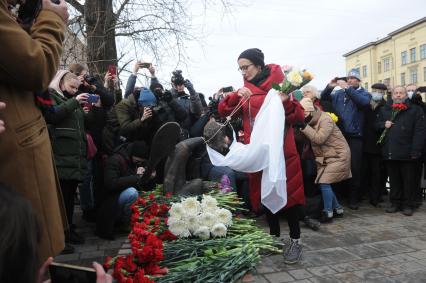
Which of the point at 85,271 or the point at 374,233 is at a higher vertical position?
the point at 85,271

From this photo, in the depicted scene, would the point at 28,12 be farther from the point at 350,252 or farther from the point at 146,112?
the point at 350,252

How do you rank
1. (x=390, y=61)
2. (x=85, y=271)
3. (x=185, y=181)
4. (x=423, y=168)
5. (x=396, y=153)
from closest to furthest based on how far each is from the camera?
(x=85, y=271), (x=185, y=181), (x=396, y=153), (x=423, y=168), (x=390, y=61)

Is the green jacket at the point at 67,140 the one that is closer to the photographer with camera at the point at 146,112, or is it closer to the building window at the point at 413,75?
the photographer with camera at the point at 146,112

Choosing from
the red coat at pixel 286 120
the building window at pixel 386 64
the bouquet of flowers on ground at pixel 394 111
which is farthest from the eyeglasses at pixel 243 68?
the building window at pixel 386 64

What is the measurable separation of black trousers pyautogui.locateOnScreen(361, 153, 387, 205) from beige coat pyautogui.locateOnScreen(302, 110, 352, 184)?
2.82ft

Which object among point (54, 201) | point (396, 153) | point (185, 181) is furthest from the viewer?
point (396, 153)

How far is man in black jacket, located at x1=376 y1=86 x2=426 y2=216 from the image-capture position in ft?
19.2

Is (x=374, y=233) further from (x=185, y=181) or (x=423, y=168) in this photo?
(x=423, y=168)

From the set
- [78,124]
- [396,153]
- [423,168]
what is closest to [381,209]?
[396,153]

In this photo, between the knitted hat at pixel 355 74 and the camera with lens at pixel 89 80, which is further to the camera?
the knitted hat at pixel 355 74

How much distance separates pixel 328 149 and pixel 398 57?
5527 cm

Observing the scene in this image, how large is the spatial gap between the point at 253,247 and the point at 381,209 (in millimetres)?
3792

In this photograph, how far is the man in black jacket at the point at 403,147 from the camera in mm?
5859

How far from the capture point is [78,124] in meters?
4.30
